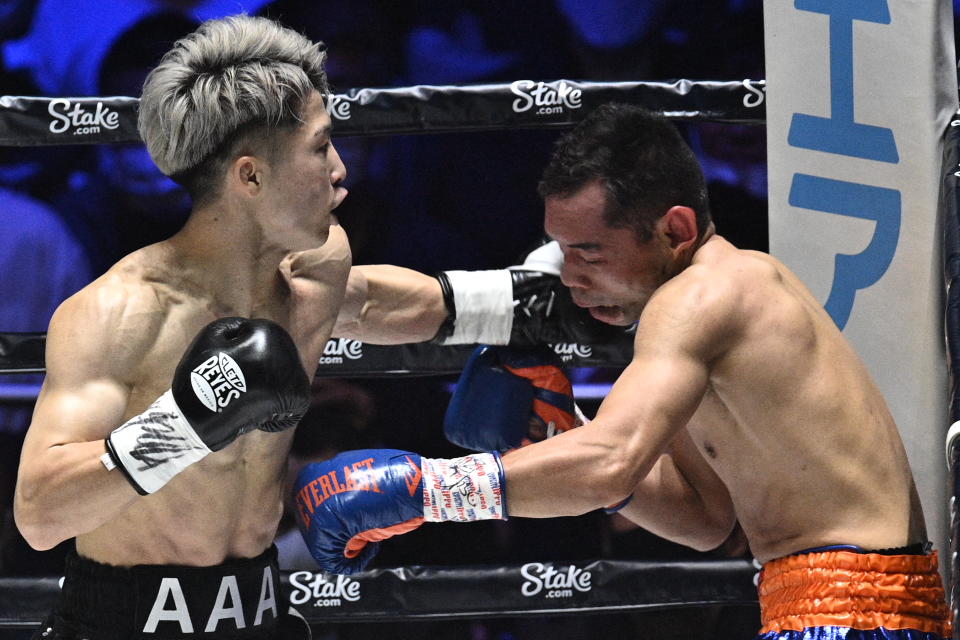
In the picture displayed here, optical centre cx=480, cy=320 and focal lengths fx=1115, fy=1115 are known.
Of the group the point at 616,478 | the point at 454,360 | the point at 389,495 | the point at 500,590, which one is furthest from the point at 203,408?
the point at 500,590

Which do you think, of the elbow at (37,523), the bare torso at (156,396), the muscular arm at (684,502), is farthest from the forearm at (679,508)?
the elbow at (37,523)

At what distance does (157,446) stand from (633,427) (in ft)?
2.42

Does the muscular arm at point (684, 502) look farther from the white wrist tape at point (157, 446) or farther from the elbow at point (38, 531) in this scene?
the elbow at point (38, 531)

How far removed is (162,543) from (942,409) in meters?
1.87

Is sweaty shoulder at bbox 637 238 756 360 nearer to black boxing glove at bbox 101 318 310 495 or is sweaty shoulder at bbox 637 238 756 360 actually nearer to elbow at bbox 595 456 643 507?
elbow at bbox 595 456 643 507

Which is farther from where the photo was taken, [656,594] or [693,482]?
[656,594]

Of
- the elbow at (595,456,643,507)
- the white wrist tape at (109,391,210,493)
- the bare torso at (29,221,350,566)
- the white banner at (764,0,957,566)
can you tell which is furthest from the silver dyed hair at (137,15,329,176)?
the white banner at (764,0,957,566)

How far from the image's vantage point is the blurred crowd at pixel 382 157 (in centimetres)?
283

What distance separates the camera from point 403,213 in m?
2.94

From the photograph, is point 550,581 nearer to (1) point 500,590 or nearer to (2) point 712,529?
(1) point 500,590

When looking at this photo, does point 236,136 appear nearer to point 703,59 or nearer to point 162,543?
point 162,543

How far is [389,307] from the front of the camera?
247cm

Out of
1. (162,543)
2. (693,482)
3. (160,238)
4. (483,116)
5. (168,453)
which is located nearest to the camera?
(168,453)

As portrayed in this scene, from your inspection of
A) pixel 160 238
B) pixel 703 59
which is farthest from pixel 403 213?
pixel 703 59
